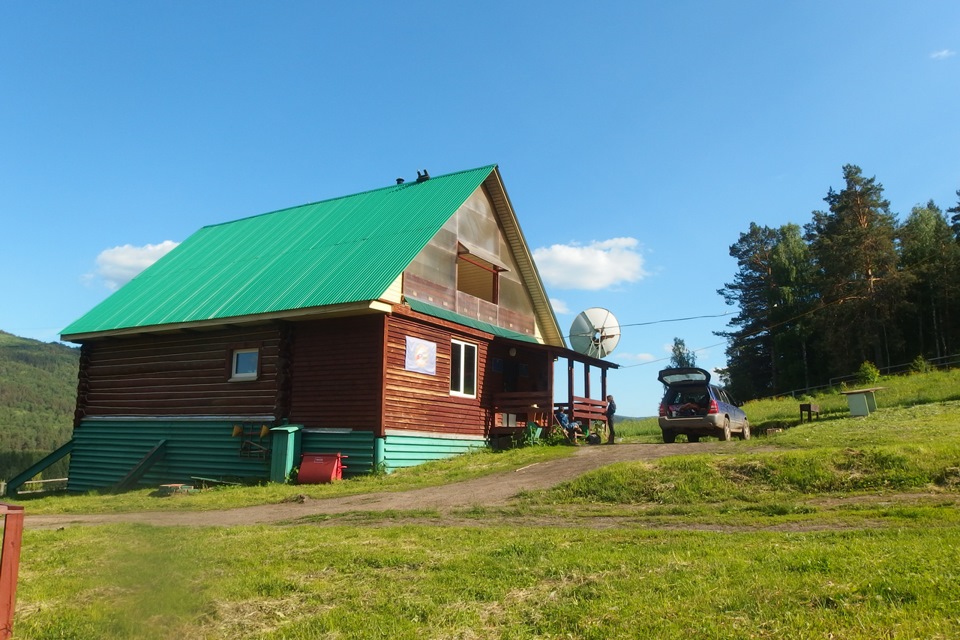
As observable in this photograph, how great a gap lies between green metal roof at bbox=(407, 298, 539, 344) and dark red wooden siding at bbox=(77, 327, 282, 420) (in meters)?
3.93

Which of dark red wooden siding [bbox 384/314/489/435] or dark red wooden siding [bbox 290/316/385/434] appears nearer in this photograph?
dark red wooden siding [bbox 290/316/385/434]

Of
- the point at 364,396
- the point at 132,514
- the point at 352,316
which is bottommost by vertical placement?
the point at 132,514

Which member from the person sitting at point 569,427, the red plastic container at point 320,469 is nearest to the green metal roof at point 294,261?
the red plastic container at point 320,469

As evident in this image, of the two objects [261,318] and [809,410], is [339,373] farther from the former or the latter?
[809,410]

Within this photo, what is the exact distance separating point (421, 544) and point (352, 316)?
11.1 metres

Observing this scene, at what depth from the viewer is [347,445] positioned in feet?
60.3

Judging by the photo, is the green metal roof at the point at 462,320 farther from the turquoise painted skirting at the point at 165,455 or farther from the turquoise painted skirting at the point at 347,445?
the turquoise painted skirting at the point at 165,455

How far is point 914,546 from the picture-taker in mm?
6578

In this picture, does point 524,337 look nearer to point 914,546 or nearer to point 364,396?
point 364,396

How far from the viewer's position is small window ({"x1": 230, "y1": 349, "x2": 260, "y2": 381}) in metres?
20.3

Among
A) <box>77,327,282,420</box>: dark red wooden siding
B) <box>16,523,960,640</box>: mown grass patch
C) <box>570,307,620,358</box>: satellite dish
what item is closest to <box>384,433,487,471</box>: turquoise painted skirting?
<box>77,327,282,420</box>: dark red wooden siding

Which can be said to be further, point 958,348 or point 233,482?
point 958,348

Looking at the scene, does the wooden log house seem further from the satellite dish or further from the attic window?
the satellite dish

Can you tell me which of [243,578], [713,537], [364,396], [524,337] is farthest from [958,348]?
[243,578]
